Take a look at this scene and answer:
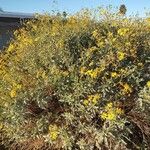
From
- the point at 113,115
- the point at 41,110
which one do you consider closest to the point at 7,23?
the point at 41,110

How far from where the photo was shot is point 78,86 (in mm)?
6746

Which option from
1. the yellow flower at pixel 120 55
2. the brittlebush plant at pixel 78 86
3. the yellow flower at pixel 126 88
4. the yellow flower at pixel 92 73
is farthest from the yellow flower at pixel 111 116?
the yellow flower at pixel 120 55

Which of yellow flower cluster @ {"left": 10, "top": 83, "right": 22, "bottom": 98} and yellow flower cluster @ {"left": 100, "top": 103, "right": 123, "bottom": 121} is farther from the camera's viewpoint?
yellow flower cluster @ {"left": 10, "top": 83, "right": 22, "bottom": 98}

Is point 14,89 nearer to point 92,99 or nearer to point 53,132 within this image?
point 53,132

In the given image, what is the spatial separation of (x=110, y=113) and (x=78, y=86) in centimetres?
62

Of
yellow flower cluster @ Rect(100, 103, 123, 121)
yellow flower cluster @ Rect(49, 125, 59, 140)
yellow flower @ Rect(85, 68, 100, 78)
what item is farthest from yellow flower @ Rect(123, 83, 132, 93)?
yellow flower cluster @ Rect(49, 125, 59, 140)

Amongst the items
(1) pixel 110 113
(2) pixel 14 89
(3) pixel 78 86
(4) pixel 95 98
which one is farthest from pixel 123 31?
(2) pixel 14 89

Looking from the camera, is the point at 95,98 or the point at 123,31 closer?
the point at 95,98

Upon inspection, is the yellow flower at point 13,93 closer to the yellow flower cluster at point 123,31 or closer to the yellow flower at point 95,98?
the yellow flower at point 95,98

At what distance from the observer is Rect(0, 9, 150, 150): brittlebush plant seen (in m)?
6.69

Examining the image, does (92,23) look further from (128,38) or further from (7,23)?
(7,23)

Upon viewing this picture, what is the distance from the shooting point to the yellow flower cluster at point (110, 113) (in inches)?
250

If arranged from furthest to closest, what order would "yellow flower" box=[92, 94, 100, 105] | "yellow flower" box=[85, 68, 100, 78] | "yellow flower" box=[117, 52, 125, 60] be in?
"yellow flower" box=[117, 52, 125, 60], "yellow flower" box=[85, 68, 100, 78], "yellow flower" box=[92, 94, 100, 105]

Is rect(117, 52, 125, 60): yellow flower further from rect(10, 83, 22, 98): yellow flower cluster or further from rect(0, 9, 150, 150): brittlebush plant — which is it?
rect(10, 83, 22, 98): yellow flower cluster
